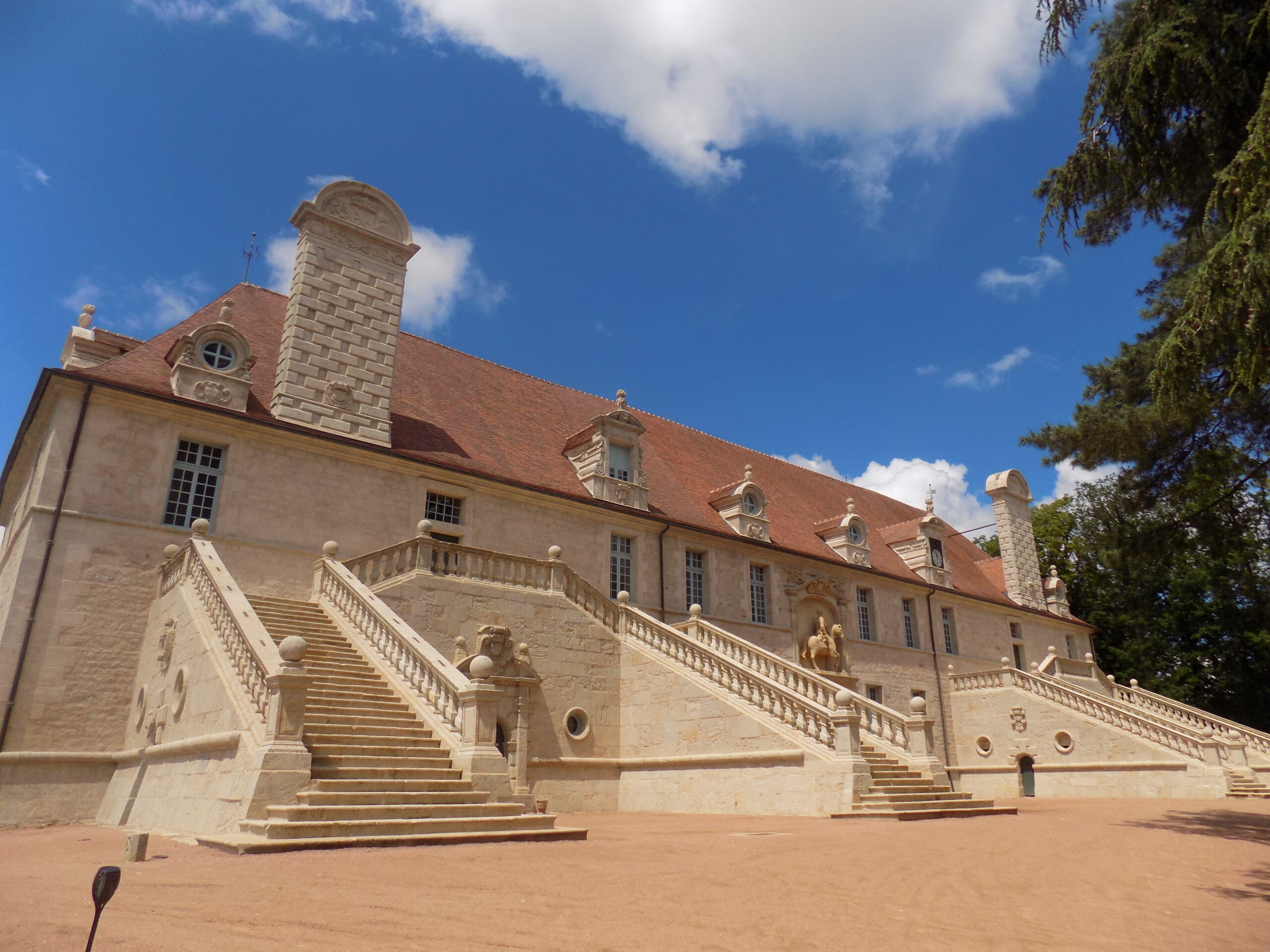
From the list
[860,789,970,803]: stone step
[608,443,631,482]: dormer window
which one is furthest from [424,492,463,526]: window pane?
[860,789,970,803]: stone step

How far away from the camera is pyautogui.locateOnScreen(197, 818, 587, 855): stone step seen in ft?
24.5

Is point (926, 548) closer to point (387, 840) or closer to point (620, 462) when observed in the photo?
point (620, 462)

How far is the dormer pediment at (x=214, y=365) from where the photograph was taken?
15.3m

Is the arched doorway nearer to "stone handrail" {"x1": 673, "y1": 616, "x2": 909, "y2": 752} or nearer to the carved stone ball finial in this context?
"stone handrail" {"x1": 673, "y1": 616, "x2": 909, "y2": 752}

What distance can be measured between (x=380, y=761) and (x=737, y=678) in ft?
24.6

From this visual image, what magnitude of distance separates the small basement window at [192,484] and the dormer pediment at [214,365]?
3.02 ft

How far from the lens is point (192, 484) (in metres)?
15.1

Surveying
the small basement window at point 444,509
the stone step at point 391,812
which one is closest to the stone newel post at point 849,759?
the stone step at point 391,812

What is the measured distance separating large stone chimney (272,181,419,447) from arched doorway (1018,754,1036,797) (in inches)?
817

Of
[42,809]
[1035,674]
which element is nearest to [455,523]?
[42,809]

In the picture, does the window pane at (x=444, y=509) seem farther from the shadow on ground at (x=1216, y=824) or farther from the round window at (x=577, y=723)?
the shadow on ground at (x=1216, y=824)

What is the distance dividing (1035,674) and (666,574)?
13.1 m

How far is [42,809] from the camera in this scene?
12.3 metres

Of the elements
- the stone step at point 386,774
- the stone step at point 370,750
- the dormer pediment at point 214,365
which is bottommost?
the stone step at point 386,774
